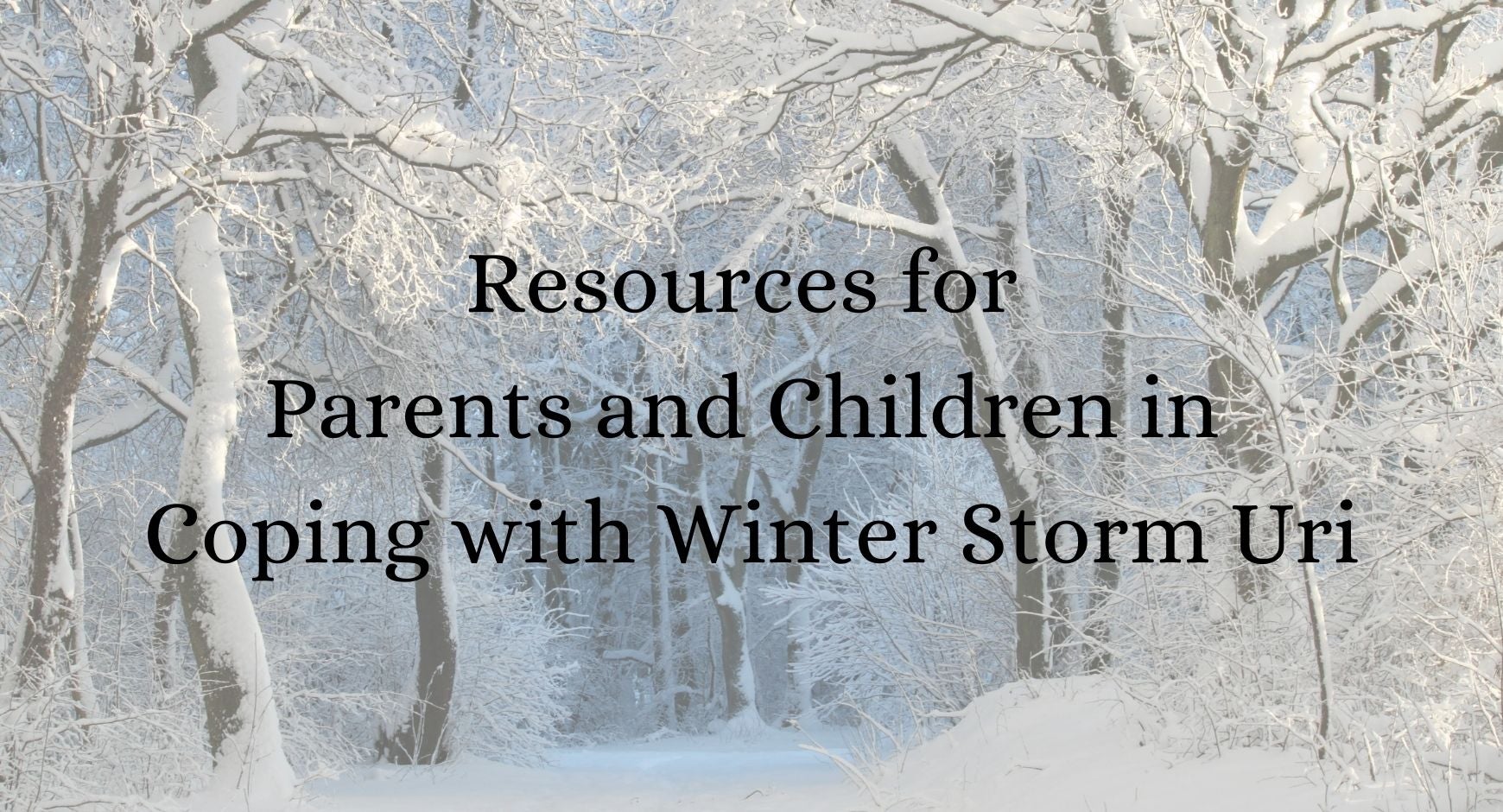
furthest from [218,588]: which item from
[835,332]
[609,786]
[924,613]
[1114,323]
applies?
[835,332]

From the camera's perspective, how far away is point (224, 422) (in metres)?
8.47

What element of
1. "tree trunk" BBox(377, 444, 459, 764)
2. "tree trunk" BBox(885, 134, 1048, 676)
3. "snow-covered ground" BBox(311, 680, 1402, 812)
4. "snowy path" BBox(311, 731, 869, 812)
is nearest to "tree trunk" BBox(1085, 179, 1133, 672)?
"tree trunk" BBox(885, 134, 1048, 676)

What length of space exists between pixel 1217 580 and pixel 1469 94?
289 centimetres

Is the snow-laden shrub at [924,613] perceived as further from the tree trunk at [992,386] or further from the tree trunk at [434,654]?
the tree trunk at [434,654]

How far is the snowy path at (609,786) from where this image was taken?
31.2 ft

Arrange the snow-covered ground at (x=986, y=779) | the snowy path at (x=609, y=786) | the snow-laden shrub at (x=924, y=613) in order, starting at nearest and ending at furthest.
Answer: the snow-covered ground at (x=986, y=779) < the snowy path at (x=609, y=786) < the snow-laden shrub at (x=924, y=613)

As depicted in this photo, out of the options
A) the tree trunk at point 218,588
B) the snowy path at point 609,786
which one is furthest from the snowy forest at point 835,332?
the snowy path at point 609,786

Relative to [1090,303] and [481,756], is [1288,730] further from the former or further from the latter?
[481,756]

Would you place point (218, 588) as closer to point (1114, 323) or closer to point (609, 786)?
point (609, 786)

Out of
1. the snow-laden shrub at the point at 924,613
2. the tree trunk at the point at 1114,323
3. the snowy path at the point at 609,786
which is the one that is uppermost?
the tree trunk at the point at 1114,323

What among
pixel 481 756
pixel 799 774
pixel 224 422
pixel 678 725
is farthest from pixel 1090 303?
pixel 678 725

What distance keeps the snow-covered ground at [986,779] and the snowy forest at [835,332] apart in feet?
0.16

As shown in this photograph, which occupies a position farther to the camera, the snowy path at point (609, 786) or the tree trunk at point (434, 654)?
the tree trunk at point (434, 654)

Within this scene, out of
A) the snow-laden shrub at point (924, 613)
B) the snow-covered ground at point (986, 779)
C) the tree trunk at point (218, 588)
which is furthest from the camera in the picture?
A: the snow-laden shrub at point (924, 613)
